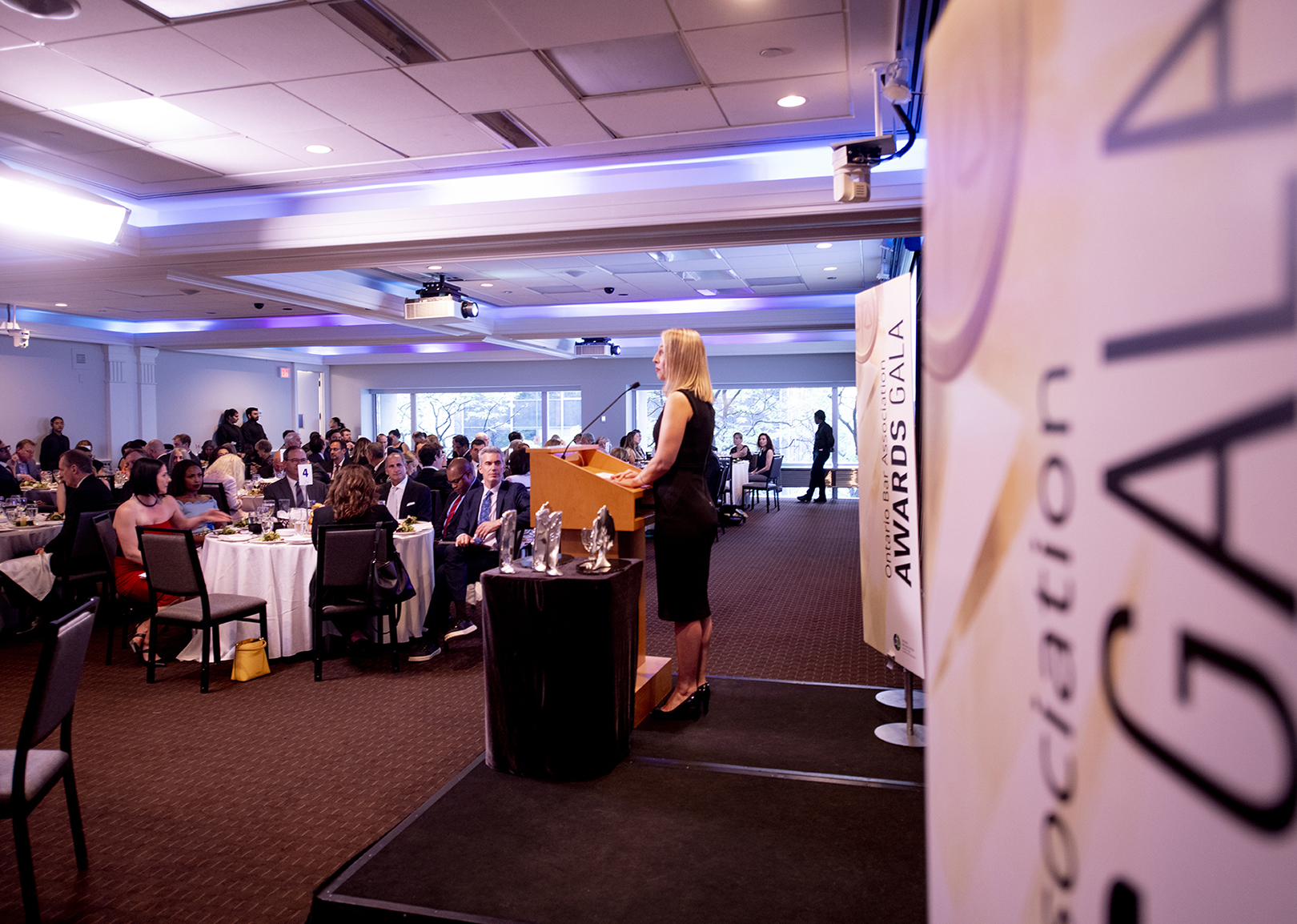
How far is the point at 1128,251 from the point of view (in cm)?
58

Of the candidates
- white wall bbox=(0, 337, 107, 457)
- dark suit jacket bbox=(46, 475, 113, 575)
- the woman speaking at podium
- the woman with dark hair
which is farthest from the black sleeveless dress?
white wall bbox=(0, 337, 107, 457)

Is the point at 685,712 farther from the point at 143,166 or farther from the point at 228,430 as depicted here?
the point at 228,430

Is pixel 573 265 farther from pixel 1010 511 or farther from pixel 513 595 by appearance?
pixel 1010 511

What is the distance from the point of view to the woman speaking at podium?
3439mm

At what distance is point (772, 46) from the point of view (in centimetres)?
408

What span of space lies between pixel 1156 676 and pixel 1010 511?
26 cm

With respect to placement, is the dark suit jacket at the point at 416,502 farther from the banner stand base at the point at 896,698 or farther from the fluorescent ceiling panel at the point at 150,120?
the banner stand base at the point at 896,698

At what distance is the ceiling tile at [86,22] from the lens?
362 cm

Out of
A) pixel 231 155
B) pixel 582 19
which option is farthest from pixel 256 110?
pixel 582 19

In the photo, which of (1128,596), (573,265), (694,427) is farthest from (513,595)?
(573,265)

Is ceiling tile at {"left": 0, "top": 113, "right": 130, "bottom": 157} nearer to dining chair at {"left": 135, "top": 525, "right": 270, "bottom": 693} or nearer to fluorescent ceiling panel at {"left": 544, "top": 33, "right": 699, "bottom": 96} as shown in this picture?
dining chair at {"left": 135, "top": 525, "right": 270, "bottom": 693}

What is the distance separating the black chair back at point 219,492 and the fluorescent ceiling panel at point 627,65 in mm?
4358

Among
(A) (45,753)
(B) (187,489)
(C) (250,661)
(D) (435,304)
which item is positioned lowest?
(C) (250,661)

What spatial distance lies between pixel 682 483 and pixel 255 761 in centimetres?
213
